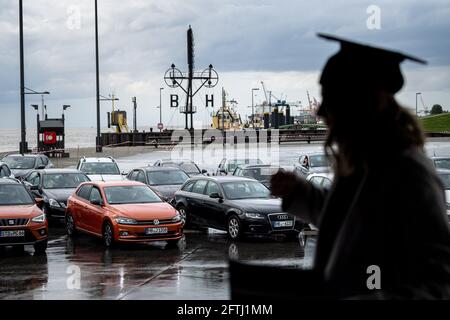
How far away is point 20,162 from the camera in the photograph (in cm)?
3209

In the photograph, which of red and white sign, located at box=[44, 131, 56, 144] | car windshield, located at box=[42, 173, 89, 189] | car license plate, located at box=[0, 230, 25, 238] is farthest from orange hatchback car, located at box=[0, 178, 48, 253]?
red and white sign, located at box=[44, 131, 56, 144]

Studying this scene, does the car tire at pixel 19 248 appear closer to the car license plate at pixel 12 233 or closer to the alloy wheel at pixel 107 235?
the car license plate at pixel 12 233

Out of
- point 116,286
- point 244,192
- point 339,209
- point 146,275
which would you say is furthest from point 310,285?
point 244,192

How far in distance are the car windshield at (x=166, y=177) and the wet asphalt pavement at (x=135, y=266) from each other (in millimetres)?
4793

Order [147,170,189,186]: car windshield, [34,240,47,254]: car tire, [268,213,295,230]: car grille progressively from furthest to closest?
[147,170,189,186]: car windshield
[268,213,295,230]: car grille
[34,240,47,254]: car tire

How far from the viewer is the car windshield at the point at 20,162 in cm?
3170

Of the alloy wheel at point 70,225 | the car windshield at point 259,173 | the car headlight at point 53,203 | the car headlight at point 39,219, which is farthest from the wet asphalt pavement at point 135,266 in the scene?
the car windshield at point 259,173

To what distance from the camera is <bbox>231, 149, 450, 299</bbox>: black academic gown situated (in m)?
2.26

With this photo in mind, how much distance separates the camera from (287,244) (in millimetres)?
17438

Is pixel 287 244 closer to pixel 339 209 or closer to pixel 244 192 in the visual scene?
pixel 244 192

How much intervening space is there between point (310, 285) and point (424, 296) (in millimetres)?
341

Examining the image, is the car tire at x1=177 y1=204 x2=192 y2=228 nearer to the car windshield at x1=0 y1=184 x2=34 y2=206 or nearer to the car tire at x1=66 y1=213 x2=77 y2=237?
the car tire at x1=66 y1=213 x2=77 y2=237

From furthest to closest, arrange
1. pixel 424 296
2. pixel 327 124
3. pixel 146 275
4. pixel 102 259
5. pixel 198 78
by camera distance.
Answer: pixel 198 78, pixel 102 259, pixel 146 275, pixel 327 124, pixel 424 296

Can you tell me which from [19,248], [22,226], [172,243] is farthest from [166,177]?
[22,226]
